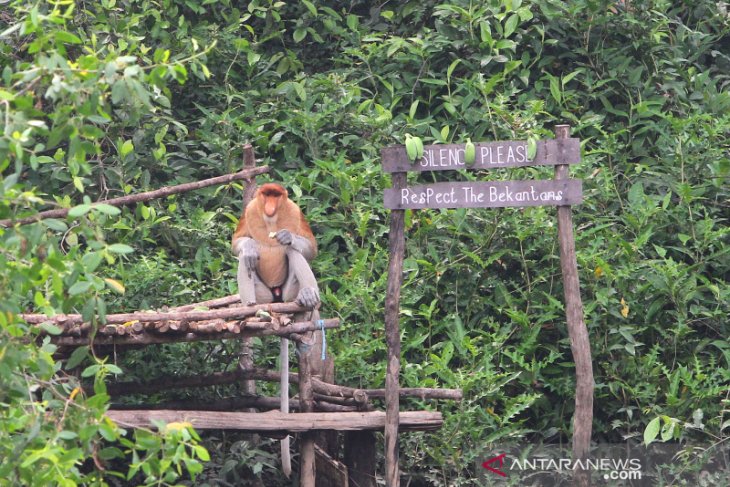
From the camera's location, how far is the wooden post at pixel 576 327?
228 inches

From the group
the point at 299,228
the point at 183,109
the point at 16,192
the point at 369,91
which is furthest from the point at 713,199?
the point at 16,192

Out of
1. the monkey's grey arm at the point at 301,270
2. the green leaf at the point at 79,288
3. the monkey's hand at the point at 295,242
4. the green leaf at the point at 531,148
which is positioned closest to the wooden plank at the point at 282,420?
the monkey's grey arm at the point at 301,270

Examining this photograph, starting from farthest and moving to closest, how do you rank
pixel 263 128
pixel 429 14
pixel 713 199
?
1. pixel 429 14
2. pixel 263 128
3. pixel 713 199

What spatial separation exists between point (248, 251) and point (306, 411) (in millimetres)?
919

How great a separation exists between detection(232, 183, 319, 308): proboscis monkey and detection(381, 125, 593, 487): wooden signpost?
67 centimetres

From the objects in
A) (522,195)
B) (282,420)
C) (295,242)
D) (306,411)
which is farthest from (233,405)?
(522,195)

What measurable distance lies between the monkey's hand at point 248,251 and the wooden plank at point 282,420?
2.81 ft

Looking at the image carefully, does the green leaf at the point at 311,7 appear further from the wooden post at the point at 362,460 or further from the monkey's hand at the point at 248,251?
the wooden post at the point at 362,460

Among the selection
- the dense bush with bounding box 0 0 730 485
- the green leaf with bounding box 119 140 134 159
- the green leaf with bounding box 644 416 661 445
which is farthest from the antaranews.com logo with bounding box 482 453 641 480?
the green leaf with bounding box 119 140 134 159

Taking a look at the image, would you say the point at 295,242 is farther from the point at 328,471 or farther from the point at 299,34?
the point at 299,34

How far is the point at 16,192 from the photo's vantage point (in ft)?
12.1

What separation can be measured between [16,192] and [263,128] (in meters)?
4.97

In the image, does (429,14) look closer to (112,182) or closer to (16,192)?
(112,182)

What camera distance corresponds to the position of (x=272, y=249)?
21.2 ft
